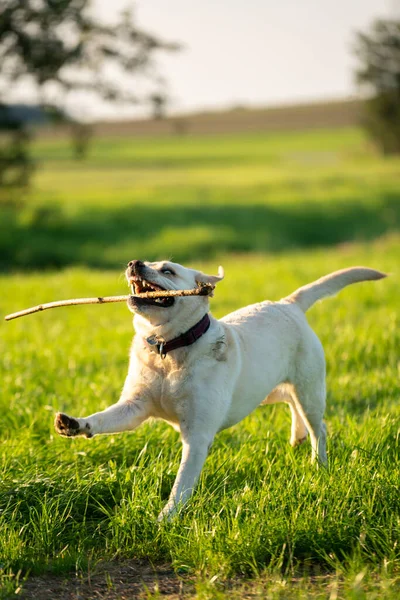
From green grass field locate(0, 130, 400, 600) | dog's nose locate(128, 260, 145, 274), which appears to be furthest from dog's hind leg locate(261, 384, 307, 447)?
dog's nose locate(128, 260, 145, 274)

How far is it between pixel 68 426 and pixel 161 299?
2.73 feet

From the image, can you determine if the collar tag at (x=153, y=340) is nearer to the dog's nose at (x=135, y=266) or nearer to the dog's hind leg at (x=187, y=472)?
the dog's nose at (x=135, y=266)

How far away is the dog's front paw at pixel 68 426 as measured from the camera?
13.0ft

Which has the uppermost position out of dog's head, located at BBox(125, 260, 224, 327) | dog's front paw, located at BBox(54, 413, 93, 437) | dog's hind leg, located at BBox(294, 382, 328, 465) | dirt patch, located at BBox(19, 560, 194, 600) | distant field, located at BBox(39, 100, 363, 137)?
dog's head, located at BBox(125, 260, 224, 327)

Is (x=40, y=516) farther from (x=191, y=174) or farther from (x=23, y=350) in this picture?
(x=191, y=174)

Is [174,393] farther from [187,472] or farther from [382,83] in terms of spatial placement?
[382,83]

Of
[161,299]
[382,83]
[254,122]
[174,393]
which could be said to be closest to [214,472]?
[174,393]

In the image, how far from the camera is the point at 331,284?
17.8ft

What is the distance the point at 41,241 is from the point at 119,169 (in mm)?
26876

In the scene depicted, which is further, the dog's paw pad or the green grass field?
the dog's paw pad

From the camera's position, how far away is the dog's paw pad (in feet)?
13.0

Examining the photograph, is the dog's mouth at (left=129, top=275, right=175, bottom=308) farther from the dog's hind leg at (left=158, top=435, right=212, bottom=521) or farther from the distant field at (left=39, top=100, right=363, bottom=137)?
the distant field at (left=39, top=100, right=363, bottom=137)

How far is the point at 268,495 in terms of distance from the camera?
406cm

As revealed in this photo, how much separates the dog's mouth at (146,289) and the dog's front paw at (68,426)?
0.69m
